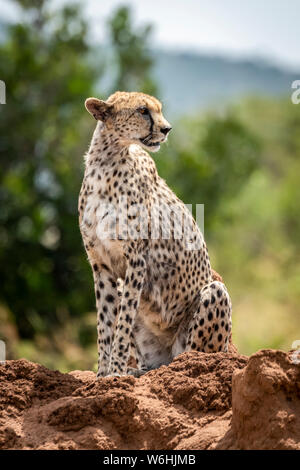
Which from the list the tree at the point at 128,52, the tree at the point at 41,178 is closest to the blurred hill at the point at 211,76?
the tree at the point at 128,52

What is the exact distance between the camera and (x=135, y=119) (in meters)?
5.49

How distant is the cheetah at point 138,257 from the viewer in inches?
212

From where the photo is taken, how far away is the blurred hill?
87.5 metres

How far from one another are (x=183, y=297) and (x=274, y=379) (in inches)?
71.1

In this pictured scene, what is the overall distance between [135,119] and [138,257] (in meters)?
0.89

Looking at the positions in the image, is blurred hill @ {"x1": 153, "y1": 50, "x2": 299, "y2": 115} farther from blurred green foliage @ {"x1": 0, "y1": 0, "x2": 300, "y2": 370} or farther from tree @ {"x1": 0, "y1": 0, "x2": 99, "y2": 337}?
tree @ {"x1": 0, "y1": 0, "x2": 99, "y2": 337}

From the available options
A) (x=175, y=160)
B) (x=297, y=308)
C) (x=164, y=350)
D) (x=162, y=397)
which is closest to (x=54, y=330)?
(x=175, y=160)

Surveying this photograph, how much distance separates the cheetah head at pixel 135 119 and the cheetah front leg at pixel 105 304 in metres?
0.86

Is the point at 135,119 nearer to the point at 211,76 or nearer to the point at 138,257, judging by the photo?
the point at 138,257

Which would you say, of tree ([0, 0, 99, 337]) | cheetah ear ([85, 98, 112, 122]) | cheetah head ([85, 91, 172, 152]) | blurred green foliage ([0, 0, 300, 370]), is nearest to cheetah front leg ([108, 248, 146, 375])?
cheetah head ([85, 91, 172, 152])

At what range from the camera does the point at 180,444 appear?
4.16m

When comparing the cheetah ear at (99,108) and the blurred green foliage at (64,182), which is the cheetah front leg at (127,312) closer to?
the cheetah ear at (99,108)

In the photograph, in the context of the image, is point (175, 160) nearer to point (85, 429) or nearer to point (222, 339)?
point (222, 339)

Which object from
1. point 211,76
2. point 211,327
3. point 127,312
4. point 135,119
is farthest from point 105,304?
point 211,76
